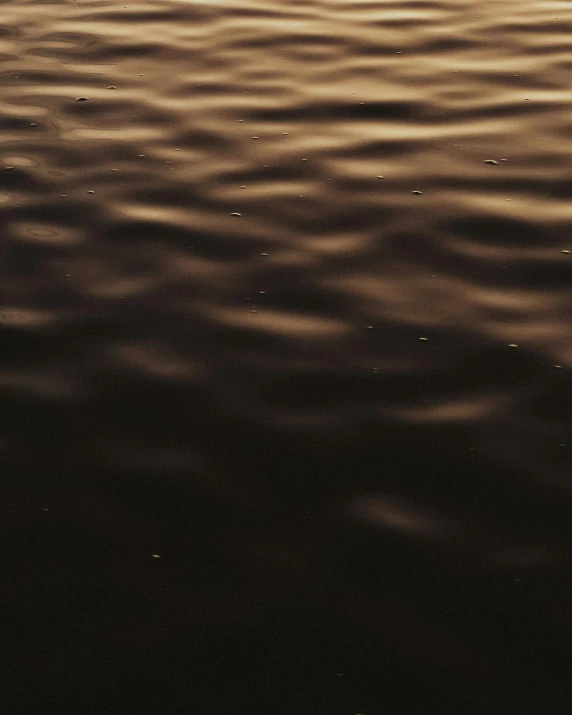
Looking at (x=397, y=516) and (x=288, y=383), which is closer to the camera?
(x=397, y=516)

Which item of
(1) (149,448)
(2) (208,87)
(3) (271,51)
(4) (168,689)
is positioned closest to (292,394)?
(1) (149,448)

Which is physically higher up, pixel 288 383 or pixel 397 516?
pixel 288 383

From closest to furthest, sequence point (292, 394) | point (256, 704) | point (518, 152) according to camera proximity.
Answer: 1. point (256, 704)
2. point (292, 394)
3. point (518, 152)

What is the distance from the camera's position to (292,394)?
242 cm

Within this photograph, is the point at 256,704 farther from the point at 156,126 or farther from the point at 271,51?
the point at 271,51

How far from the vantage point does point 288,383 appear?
246cm

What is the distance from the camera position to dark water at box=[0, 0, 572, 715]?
72.2 inches

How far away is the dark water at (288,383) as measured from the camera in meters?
1.83

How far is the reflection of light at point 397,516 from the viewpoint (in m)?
2.06

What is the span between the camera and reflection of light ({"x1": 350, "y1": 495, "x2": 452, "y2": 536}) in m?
2.06

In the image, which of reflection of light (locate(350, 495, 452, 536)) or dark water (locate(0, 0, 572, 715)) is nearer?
dark water (locate(0, 0, 572, 715))

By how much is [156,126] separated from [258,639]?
227cm

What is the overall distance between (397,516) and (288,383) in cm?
49

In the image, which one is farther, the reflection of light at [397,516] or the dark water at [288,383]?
the reflection of light at [397,516]
